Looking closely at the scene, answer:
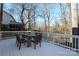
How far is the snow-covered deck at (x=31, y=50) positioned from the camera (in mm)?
6270

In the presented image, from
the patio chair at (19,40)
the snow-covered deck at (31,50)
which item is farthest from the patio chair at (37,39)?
the patio chair at (19,40)

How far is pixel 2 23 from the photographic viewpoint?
629cm

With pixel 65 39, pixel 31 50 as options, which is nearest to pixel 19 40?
pixel 31 50

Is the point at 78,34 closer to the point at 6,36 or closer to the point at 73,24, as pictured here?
the point at 73,24

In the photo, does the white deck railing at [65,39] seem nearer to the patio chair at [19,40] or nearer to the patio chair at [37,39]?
the patio chair at [37,39]

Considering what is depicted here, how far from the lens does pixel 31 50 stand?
6277mm

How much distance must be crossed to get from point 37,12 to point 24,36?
24.5 inches

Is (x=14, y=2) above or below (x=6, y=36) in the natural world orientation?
above

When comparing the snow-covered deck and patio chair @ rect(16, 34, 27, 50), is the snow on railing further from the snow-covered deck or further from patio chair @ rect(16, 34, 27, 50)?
patio chair @ rect(16, 34, 27, 50)

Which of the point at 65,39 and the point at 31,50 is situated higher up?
the point at 65,39

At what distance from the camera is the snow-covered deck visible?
20.6 feet

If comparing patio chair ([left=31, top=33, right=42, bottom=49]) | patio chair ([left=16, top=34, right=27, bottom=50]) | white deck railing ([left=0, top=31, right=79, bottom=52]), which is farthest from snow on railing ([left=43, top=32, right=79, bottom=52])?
patio chair ([left=16, top=34, right=27, bottom=50])

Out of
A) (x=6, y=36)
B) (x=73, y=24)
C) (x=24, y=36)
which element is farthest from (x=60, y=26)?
(x=6, y=36)

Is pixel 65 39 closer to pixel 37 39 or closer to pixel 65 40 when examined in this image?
pixel 65 40
